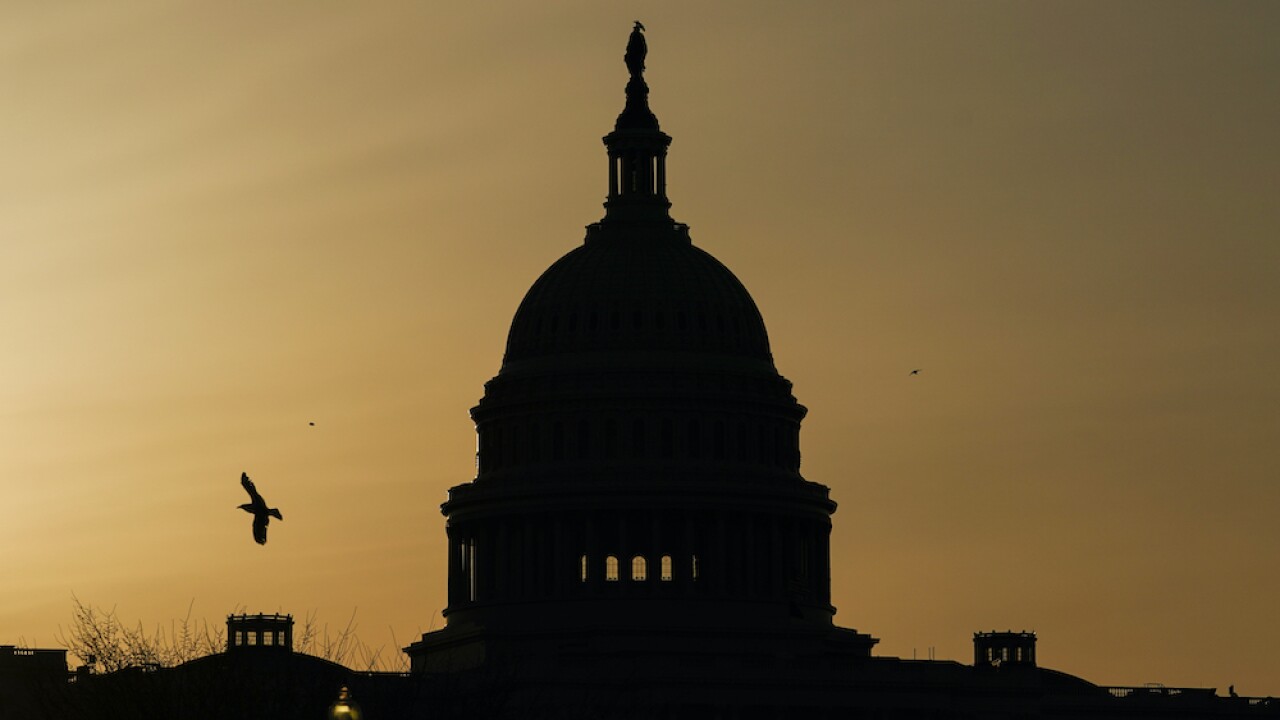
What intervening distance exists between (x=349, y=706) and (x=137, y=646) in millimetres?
70845

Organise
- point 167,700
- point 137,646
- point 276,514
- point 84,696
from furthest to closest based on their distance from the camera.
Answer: point 137,646
point 84,696
point 167,700
point 276,514

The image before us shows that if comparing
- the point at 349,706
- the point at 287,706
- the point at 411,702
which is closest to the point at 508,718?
the point at 411,702

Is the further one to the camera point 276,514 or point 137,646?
point 137,646

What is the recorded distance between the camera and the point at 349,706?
390 ft

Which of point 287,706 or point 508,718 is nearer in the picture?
point 287,706

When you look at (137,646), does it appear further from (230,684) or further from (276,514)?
(276,514)

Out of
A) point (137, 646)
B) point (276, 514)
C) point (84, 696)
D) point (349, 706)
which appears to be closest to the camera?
point (349, 706)

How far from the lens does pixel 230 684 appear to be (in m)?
162

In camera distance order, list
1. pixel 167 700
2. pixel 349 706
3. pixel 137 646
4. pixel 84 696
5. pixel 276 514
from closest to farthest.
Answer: pixel 349 706, pixel 276 514, pixel 167 700, pixel 84 696, pixel 137 646

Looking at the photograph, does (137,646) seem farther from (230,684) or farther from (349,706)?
(349,706)

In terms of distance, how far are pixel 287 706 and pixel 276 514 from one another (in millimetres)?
30433

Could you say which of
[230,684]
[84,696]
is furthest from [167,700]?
[84,696]

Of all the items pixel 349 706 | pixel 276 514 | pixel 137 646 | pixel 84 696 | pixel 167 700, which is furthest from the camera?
pixel 137 646

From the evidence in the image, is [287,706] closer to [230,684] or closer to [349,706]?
[230,684]
